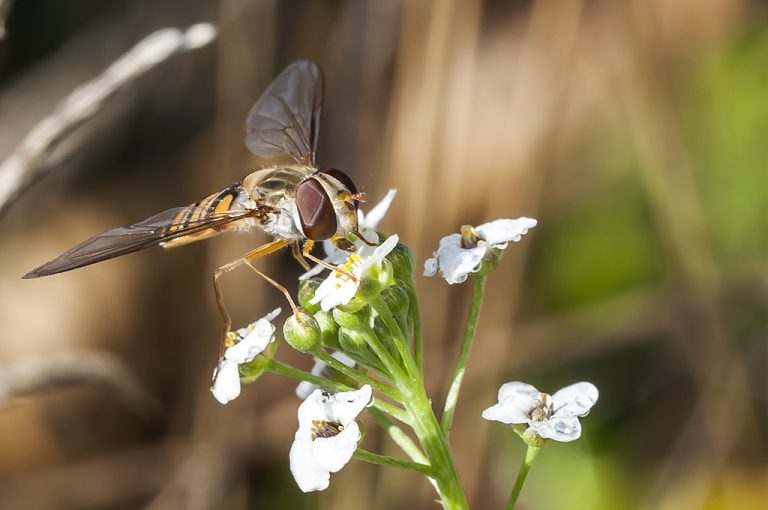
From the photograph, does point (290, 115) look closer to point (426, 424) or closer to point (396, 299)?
point (396, 299)

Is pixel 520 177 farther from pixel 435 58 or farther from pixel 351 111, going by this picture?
pixel 351 111

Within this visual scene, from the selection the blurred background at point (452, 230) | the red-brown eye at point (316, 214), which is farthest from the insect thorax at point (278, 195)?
the blurred background at point (452, 230)

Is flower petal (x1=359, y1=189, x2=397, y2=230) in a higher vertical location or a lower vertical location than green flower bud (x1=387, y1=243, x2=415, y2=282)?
higher

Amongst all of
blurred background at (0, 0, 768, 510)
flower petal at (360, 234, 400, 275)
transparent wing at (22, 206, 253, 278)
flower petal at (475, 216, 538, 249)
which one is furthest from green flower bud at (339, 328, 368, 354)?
blurred background at (0, 0, 768, 510)

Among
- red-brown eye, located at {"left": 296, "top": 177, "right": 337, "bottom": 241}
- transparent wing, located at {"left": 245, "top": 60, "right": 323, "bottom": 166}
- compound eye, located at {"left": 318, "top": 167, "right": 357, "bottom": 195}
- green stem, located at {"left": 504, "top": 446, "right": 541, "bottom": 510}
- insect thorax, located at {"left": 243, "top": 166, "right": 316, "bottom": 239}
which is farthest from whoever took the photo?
transparent wing, located at {"left": 245, "top": 60, "right": 323, "bottom": 166}

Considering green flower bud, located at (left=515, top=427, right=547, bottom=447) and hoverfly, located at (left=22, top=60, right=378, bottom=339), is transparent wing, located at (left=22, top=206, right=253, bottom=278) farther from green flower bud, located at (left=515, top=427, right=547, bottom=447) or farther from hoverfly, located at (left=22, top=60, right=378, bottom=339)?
green flower bud, located at (left=515, top=427, right=547, bottom=447)

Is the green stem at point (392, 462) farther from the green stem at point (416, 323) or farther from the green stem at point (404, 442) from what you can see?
the green stem at point (416, 323)

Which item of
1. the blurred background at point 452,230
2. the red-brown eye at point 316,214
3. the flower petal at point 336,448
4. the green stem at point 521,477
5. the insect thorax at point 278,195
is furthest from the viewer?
the blurred background at point 452,230

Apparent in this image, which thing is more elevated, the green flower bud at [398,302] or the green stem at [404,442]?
the green flower bud at [398,302]
